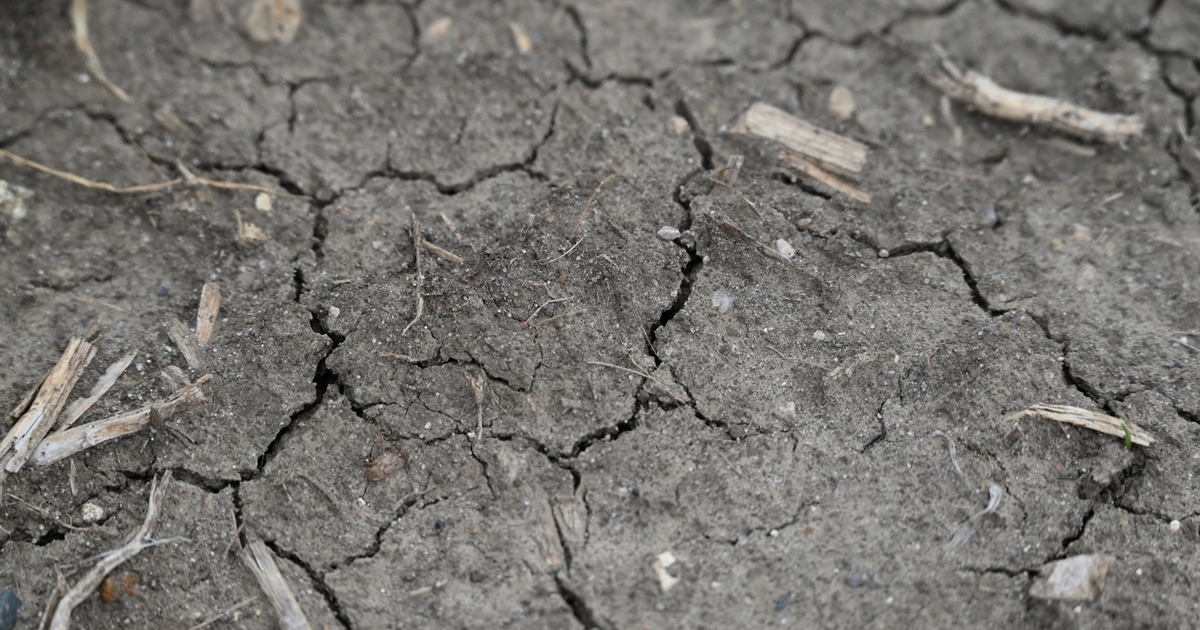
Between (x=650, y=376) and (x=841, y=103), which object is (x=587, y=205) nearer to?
(x=650, y=376)

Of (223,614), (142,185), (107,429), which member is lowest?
(223,614)

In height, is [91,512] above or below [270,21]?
below


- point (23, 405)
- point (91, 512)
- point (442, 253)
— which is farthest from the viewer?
point (442, 253)

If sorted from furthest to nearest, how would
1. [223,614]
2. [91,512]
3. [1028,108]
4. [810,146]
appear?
[1028,108], [810,146], [91,512], [223,614]

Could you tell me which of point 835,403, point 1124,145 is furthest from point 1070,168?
point 835,403

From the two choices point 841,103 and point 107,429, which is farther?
point 841,103

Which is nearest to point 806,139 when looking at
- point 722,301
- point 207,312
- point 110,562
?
point 722,301
